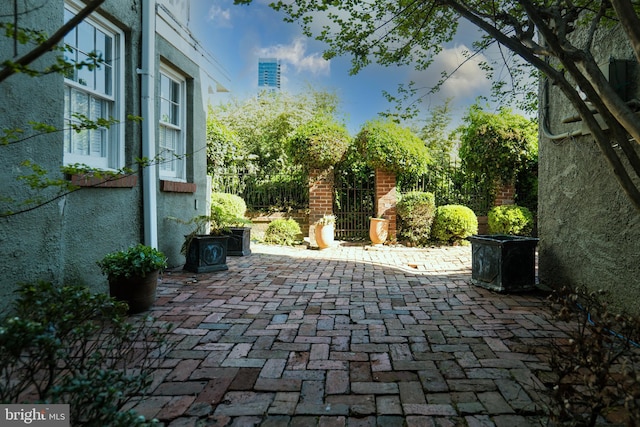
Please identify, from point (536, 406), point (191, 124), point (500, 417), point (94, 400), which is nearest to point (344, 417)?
point (500, 417)

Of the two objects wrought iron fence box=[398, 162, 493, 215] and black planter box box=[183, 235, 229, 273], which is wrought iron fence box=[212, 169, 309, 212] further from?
black planter box box=[183, 235, 229, 273]

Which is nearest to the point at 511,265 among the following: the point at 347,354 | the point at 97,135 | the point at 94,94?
the point at 347,354

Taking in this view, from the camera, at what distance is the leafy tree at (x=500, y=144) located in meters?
8.36

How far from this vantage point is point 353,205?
29.5 ft

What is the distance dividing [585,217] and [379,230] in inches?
195

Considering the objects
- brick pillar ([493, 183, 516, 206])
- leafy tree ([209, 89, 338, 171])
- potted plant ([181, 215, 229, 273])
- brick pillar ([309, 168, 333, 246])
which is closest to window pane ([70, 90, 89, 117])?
potted plant ([181, 215, 229, 273])

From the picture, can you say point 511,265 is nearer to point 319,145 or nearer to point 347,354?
point 347,354

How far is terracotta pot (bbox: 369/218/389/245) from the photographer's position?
822cm

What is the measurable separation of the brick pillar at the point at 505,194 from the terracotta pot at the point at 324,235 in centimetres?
382

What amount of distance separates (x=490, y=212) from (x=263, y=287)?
19.8ft

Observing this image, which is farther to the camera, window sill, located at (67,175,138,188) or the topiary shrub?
the topiary shrub

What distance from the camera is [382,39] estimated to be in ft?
10.4

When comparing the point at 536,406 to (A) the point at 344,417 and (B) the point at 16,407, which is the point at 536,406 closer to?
(A) the point at 344,417

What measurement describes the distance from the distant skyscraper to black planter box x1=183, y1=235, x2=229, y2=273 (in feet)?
45.5
